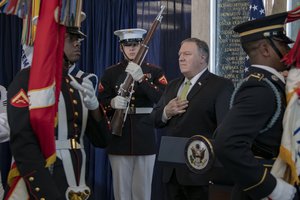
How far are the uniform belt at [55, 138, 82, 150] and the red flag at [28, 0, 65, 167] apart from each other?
139 millimetres

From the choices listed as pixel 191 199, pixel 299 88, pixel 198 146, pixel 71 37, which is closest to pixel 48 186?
pixel 71 37

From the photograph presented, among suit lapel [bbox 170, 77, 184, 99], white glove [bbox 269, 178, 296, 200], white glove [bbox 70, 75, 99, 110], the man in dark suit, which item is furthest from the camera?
suit lapel [bbox 170, 77, 184, 99]

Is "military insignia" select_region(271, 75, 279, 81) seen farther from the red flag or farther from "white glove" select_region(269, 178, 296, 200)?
the red flag

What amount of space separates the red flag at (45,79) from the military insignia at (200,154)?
83 centimetres

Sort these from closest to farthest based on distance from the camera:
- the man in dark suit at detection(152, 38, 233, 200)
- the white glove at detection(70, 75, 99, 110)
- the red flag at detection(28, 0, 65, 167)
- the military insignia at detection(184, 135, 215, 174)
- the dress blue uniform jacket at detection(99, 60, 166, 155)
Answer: the red flag at detection(28, 0, 65, 167), the white glove at detection(70, 75, 99, 110), the military insignia at detection(184, 135, 215, 174), the man in dark suit at detection(152, 38, 233, 200), the dress blue uniform jacket at detection(99, 60, 166, 155)

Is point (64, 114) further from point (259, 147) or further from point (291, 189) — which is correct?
point (291, 189)

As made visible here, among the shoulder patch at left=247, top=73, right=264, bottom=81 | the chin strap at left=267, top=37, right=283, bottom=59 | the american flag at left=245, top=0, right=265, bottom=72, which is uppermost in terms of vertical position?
the american flag at left=245, top=0, right=265, bottom=72

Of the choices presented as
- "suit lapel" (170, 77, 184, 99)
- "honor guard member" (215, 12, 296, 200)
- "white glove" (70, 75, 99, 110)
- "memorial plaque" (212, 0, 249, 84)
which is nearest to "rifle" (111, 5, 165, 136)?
"suit lapel" (170, 77, 184, 99)

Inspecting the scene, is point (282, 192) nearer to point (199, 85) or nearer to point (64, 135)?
point (64, 135)

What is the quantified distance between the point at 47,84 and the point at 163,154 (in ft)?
3.74

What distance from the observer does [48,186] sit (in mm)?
2072

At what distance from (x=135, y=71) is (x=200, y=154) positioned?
62.0 inches

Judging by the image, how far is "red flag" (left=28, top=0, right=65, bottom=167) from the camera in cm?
207

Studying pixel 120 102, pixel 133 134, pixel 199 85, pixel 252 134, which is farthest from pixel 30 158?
pixel 133 134
